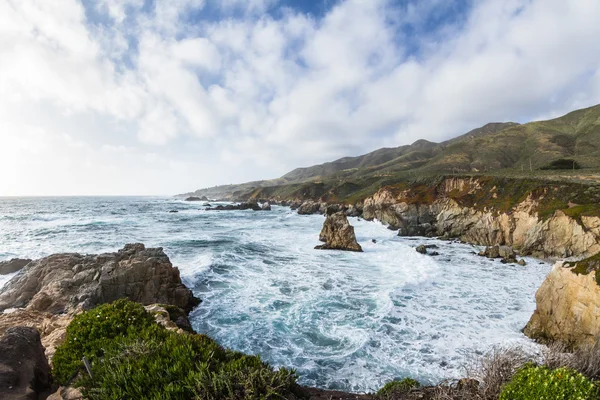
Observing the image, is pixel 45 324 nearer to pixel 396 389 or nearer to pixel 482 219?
pixel 396 389

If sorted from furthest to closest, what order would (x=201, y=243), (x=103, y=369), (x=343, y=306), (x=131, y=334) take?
(x=201, y=243) < (x=343, y=306) < (x=131, y=334) < (x=103, y=369)

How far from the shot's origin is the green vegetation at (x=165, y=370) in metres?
5.35

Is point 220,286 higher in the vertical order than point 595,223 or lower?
lower

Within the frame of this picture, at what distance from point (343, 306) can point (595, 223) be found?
2758 cm

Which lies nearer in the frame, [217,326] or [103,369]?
[103,369]

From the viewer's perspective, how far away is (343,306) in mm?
18469

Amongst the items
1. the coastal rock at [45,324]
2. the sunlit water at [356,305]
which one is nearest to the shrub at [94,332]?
the coastal rock at [45,324]

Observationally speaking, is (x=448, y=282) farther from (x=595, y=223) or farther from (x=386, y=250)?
(x=595, y=223)

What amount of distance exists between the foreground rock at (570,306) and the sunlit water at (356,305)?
1.27 metres

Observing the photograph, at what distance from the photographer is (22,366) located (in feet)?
21.1

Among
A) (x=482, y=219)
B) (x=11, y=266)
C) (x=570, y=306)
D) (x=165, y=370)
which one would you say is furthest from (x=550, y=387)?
(x=482, y=219)

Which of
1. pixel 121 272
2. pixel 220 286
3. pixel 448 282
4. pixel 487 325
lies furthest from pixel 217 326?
pixel 448 282

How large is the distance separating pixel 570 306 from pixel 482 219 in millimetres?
29421

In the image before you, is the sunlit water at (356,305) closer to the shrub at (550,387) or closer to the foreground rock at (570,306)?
the foreground rock at (570,306)
